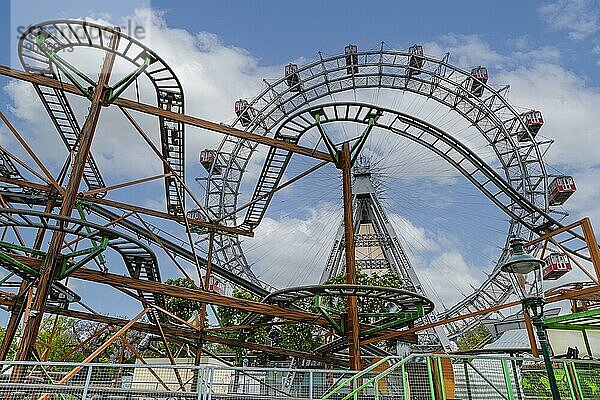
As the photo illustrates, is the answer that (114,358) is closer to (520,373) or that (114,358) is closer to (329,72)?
(329,72)

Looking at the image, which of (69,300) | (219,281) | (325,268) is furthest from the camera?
(325,268)

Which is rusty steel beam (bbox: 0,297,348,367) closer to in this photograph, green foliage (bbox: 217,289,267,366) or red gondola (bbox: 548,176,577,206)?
green foliage (bbox: 217,289,267,366)

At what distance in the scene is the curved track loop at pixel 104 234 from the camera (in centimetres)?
946

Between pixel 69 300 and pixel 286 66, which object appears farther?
pixel 286 66

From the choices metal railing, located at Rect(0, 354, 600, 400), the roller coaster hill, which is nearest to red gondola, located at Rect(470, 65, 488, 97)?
the roller coaster hill

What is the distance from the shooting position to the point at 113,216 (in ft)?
61.5

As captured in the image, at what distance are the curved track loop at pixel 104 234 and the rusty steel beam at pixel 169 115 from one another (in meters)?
3.59

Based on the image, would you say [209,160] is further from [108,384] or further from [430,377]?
[430,377]

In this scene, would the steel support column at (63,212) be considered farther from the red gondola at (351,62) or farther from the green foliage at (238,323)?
the red gondola at (351,62)

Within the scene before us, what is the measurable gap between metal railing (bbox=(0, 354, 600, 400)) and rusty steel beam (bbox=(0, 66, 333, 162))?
7.03 m

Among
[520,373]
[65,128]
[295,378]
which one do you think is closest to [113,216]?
[65,128]

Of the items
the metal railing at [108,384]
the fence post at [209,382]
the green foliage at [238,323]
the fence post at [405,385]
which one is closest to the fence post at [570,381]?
the fence post at [405,385]

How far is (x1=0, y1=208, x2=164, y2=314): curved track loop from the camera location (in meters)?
9.46

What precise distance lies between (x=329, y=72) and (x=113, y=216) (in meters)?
17.4
